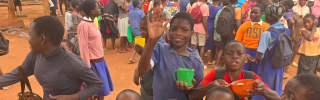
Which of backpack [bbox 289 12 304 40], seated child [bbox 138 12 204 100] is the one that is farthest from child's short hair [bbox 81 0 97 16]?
backpack [bbox 289 12 304 40]

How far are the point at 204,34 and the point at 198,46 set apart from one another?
23.5 inches

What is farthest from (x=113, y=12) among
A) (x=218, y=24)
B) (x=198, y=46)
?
(x=218, y=24)

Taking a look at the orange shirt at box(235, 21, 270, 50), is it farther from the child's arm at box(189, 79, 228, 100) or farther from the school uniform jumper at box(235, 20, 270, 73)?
the child's arm at box(189, 79, 228, 100)

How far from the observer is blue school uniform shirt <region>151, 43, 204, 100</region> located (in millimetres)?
1806

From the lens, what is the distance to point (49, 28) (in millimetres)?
1690

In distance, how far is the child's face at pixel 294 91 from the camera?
1414mm

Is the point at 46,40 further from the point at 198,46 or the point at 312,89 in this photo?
the point at 198,46

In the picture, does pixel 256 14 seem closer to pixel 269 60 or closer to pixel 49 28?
pixel 269 60

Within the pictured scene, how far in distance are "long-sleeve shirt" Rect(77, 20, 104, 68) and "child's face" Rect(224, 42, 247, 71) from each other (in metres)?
1.96

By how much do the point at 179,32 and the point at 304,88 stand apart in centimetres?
90

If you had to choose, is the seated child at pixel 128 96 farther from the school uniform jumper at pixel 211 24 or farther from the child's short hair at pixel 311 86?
the school uniform jumper at pixel 211 24

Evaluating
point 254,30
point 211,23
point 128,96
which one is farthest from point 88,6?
point 211,23

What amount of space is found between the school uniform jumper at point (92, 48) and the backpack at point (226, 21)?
9.27 feet

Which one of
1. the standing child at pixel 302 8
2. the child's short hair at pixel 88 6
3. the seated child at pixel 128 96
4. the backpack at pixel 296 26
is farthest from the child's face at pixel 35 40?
the standing child at pixel 302 8
